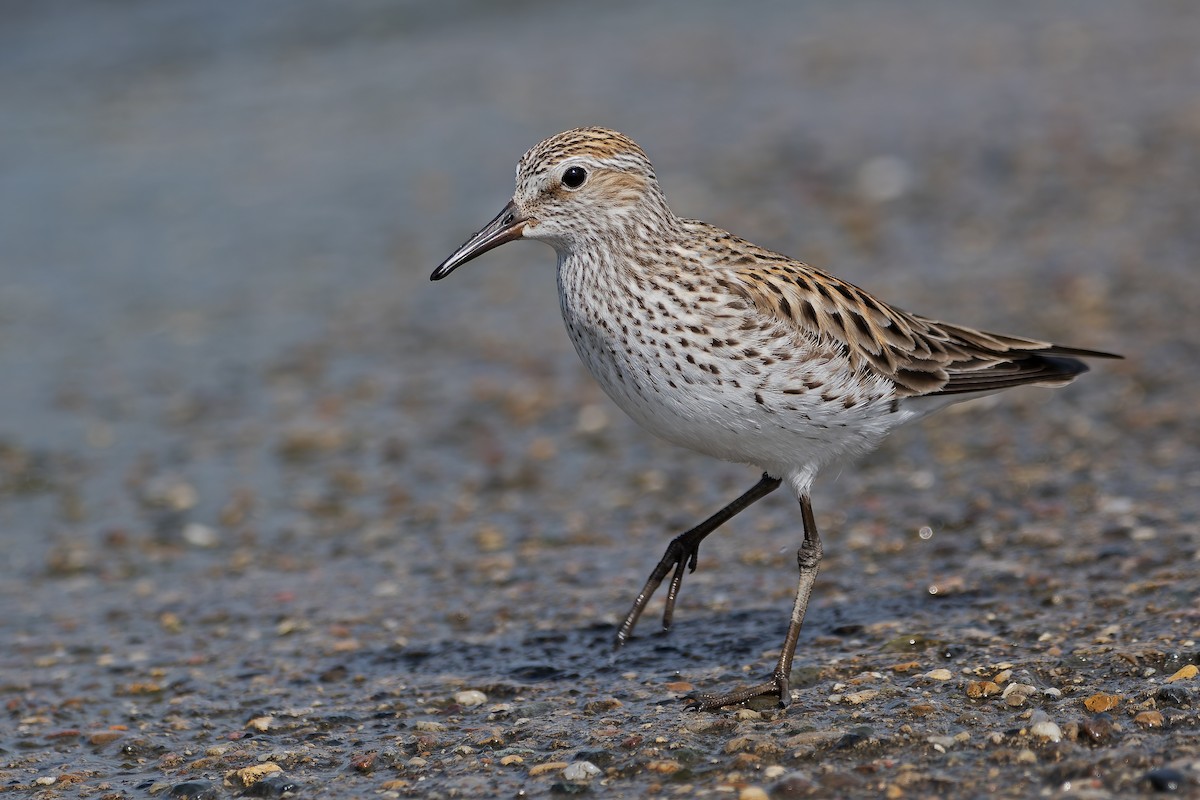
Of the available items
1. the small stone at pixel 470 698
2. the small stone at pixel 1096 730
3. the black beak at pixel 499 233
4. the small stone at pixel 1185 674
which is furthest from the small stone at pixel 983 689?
the black beak at pixel 499 233

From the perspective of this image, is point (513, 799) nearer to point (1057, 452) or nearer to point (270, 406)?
point (1057, 452)

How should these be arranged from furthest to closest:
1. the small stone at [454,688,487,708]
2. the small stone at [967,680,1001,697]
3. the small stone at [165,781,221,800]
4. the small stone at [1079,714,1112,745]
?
the small stone at [454,688,487,708], the small stone at [967,680,1001,697], the small stone at [165,781,221,800], the small stone at [1079,714,1112,745]

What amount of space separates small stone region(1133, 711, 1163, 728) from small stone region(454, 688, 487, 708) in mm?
2560

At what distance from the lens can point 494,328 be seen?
11180mm

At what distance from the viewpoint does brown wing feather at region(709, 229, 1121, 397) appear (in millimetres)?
6164

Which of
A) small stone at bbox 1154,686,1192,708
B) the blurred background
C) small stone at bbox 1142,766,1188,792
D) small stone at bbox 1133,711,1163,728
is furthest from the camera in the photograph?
the blurred background

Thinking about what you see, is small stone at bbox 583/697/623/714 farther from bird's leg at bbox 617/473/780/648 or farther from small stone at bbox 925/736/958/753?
small stone at bbox 925/736/958/753

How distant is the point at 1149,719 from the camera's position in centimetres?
521

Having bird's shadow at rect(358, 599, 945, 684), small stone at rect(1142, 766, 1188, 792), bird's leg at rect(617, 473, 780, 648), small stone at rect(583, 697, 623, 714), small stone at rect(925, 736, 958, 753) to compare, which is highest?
bird's leg at rect(617, 473, 780, 648)

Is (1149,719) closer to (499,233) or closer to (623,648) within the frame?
(623,648)

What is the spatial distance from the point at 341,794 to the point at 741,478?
393 cm

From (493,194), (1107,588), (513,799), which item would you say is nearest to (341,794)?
(513,799)

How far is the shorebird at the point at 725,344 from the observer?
5.85 meters

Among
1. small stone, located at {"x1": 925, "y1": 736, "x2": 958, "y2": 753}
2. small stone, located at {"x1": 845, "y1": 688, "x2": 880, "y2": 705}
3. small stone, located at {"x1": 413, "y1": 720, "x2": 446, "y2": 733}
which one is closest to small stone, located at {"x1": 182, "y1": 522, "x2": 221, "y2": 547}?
small stone, located at {"x1": 413, "y1": 720, "x2": 446, "y2": 733}
